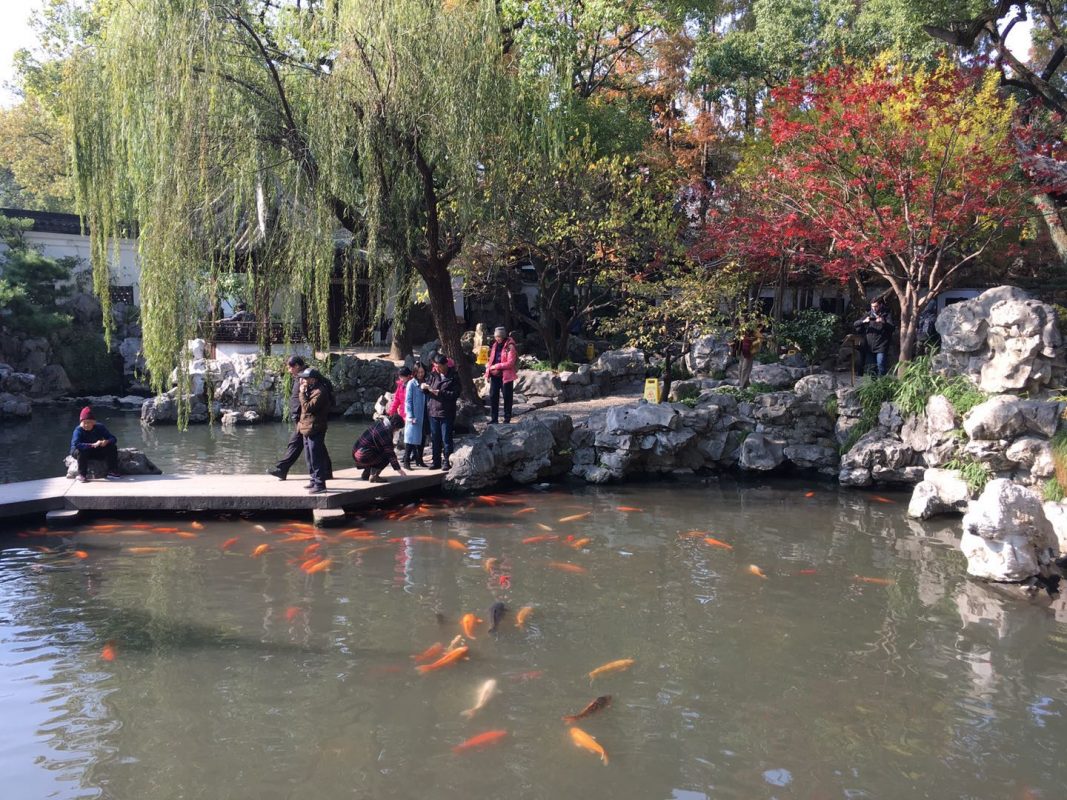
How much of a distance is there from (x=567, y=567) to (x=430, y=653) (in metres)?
2.29

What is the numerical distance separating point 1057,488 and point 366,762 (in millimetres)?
8284

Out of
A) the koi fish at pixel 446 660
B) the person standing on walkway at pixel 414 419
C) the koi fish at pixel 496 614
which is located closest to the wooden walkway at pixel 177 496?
the person standing on walkway at pixel 414 419

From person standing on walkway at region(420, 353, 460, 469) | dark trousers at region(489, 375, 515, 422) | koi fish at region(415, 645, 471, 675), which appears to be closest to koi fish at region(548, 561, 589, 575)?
koi fish at region(415, 645, 471, 675)

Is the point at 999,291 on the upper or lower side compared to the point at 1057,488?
upper

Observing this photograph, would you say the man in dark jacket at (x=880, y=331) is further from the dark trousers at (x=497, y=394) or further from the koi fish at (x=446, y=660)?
the koi fish at (x=446, y=660)

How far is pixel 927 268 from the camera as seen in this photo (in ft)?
48.7

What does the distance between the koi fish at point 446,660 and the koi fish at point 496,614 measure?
42 centimetres

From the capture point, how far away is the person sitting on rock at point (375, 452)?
1005 centimetres

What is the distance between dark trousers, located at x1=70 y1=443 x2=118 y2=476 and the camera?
989 centimetres

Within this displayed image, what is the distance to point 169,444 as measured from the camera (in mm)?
15367

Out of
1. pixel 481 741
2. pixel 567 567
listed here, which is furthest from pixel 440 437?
pixel 481 741

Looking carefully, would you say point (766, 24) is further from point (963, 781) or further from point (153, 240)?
point (963, 781)

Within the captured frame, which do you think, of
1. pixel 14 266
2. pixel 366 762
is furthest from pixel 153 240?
pixel 14 266

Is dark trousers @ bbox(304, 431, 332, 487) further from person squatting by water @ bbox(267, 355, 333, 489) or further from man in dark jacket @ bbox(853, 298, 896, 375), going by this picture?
man in dark jacket @ bbox(853, 298, 896, 375)
